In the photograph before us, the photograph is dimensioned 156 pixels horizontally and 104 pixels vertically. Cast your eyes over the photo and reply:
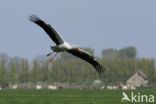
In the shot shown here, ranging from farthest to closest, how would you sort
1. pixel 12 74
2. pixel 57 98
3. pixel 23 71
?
pixel 23 71
pixel 12 74
pixel 57 98

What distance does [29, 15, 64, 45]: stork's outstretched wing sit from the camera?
21.2m

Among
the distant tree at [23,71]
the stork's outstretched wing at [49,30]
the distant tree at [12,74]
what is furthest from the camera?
the distant tree at [23,71]

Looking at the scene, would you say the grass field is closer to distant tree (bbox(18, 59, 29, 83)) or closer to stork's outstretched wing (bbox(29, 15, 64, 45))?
stork's outstretched wing (bbox(29, 15, 64, 45))


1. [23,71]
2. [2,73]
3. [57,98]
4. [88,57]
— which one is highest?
[23,71]

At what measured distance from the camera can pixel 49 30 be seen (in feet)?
71.8

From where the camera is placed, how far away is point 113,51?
199 m

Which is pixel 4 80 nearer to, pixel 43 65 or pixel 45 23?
pixel 43 65

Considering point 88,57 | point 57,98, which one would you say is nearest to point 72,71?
point 57,98

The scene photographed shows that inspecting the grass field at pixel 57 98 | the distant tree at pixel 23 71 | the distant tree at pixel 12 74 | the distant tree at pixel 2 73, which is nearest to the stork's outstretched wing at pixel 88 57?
the grass field at pixel 57 98

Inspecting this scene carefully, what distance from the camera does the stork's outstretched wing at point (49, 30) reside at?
835 inches

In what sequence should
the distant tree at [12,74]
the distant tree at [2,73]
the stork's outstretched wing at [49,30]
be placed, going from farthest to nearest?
the distant tree at [12,74]
the distant tree at [2,73]
the stork's outstretched wing at [49,30]

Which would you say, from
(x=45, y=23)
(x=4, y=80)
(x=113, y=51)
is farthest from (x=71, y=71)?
(x=45, y=23)

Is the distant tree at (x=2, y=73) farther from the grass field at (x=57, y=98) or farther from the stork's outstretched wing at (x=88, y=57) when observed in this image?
the stork's outstretched wing at (x=88, y=57)

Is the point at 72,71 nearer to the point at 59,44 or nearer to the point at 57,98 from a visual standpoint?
the point at 57,98
